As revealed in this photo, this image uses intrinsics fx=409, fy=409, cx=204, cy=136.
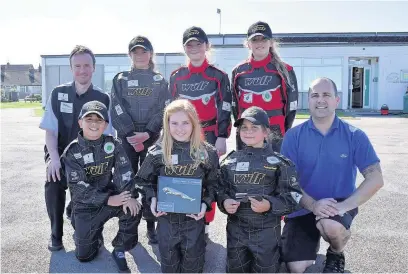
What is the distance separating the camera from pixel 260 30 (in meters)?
4.67

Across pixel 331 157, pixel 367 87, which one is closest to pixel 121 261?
pixel 331 157

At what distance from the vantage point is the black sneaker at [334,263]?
3.76 m

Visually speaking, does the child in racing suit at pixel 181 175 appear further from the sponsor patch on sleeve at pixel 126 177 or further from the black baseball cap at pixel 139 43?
the black baseball cap at pixel 139 43

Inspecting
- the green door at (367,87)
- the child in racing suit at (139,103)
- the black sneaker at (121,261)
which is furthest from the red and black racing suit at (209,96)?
the green door at (367,87)

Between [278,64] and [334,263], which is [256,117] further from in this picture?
[334,263]

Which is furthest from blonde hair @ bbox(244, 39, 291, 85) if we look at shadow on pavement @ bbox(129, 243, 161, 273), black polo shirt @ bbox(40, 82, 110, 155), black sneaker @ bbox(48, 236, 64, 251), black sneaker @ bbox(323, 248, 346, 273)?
black sneaker @ bbox(48, 236, 64, 251)

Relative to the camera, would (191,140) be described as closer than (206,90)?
Yes

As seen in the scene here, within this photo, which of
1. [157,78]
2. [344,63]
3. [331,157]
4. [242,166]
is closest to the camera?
[242,166]

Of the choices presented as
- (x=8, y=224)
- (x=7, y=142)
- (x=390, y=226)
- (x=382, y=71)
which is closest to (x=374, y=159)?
(x=390, y=226)

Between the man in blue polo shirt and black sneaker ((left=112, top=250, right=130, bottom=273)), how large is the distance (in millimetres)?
1500

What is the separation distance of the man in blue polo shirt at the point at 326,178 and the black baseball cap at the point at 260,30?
95 centimetres

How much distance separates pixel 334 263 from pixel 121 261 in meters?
2.00

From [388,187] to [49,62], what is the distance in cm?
2933

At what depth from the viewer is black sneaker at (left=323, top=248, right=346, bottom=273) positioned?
3.76m
